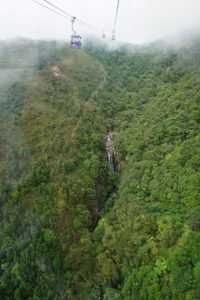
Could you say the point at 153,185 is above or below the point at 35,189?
above

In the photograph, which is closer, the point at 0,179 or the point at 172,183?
the point at 172,183

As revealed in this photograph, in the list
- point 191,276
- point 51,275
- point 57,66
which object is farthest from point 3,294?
point 57,66

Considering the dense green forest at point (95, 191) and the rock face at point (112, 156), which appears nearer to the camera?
the dense green forest at point (95, 191)

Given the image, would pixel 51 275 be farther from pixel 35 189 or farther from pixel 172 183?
pixel 172 183

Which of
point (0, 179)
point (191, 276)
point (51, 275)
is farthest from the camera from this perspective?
point (0, 179)

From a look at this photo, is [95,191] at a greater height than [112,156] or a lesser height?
lesser

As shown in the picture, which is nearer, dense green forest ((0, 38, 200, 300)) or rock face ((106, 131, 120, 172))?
dense green forest ((0, 38, 200, 300))

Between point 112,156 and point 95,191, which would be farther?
point 112,156

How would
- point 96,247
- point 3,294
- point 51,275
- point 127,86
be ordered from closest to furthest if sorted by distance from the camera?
point 3,294 < point 51,275 < point 96,247 < point 127,86
